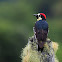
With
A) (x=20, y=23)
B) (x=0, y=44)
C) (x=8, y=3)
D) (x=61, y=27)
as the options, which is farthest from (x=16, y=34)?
(x=8, y=3)

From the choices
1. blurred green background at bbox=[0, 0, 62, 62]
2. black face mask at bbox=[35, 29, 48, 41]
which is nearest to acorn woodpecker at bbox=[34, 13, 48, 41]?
black face mask at bbox=[35, 29, 48, 41]

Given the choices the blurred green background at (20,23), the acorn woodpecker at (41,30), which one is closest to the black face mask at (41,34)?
the acorn woodpecker at (41,30)

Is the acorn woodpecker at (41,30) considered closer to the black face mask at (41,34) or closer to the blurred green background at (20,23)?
the black face mask at (41,34)

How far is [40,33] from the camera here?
21.4 ft

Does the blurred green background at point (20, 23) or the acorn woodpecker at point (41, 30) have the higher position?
the acorn woodpecker at point (41, 30)

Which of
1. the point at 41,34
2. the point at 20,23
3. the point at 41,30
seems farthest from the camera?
the point at 20,23

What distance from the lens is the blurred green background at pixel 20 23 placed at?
55.6 ft

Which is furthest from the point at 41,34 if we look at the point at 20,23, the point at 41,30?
the point at 20,23

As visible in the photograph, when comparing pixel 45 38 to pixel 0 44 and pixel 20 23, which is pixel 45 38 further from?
pixel 20 23

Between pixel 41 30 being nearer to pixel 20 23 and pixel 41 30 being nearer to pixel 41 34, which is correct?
pixel 41 34

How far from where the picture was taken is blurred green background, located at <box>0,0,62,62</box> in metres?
16.9

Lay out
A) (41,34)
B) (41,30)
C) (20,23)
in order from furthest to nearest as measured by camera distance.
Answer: (20,23) → (41,30) → (41,34)

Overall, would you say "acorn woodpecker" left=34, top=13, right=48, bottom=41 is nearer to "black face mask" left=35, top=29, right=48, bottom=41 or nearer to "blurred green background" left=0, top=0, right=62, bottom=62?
"black face mask" left=35, top=29, right=48, bottom=41

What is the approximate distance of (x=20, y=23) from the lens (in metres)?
22.6
